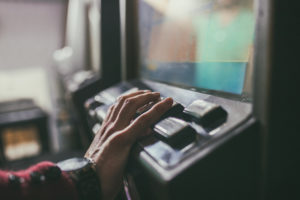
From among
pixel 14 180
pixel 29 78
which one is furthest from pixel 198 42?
pixel 29 78

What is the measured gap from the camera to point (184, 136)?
61 cm

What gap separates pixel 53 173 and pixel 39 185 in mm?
41

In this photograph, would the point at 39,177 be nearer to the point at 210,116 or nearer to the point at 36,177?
the point at 36,177

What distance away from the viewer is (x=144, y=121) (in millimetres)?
710

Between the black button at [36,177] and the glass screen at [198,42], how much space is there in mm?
524

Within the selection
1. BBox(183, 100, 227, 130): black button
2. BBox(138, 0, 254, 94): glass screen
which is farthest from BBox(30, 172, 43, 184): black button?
BBox(138, 0, 254, 94): glass screen

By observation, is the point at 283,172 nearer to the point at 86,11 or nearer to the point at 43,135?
the point at 86,11

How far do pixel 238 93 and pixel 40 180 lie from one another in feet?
1.77

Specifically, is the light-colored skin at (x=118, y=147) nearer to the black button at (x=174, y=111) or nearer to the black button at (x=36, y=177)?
the black button at (x=174, y=111)

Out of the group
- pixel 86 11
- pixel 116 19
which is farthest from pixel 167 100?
pixel 86 11

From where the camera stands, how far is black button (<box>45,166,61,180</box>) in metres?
0.67

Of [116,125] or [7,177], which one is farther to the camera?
[116,125]

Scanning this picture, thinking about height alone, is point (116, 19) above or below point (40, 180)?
above

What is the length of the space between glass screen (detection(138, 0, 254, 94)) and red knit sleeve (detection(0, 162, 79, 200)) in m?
0.48
